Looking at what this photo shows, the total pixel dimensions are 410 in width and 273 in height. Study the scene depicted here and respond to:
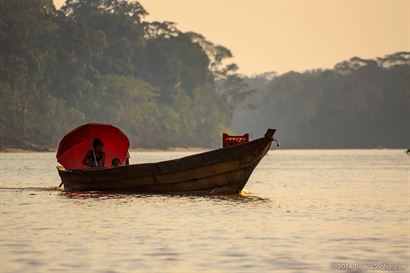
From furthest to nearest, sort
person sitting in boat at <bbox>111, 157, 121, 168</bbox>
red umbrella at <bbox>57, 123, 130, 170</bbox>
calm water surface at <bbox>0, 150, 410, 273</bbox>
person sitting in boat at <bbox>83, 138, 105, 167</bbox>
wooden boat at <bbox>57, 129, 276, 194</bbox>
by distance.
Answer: red umbrella at <bbox>57, 123, 130, 170</bbox>
person sitting in boat at <bbox>111, 157, 121, 168</bbox>
person sitting in boat at <bbox>83, 138, 105, 167</bbox>
wooden boat at <bbox>57, 129, 276, 194</bbox>
calm water surface at <bbox>0, 150, 410, 273</bbox>

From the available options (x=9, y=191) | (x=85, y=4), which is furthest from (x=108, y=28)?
(x=9, y=191)

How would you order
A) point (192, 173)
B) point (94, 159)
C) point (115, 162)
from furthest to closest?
point (115, 162)
point (94, 159)
point (192, 173)

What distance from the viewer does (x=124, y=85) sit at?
504 feet

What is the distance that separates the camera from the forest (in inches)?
5418

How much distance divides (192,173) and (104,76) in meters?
122

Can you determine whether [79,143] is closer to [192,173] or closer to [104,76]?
[192,173]

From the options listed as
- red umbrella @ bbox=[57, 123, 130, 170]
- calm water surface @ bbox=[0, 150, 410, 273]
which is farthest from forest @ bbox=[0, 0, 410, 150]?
calm water surface @ bbox=[0, 150, 410, 273]

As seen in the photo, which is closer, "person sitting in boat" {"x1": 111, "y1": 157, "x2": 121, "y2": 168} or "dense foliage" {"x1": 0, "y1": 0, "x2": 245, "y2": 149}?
"person sitting in boat" {"x1": 111, "y1": 157, "x2": 121, "y2": 168}

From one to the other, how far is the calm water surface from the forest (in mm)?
102274

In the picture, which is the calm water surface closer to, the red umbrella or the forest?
the red umbrella

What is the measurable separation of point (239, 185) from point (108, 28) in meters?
134

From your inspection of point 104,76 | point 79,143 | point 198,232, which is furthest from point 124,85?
point 198,232

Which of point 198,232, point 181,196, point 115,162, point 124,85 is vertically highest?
point 124,85

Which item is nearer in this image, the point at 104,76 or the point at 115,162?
the point at 115,162
